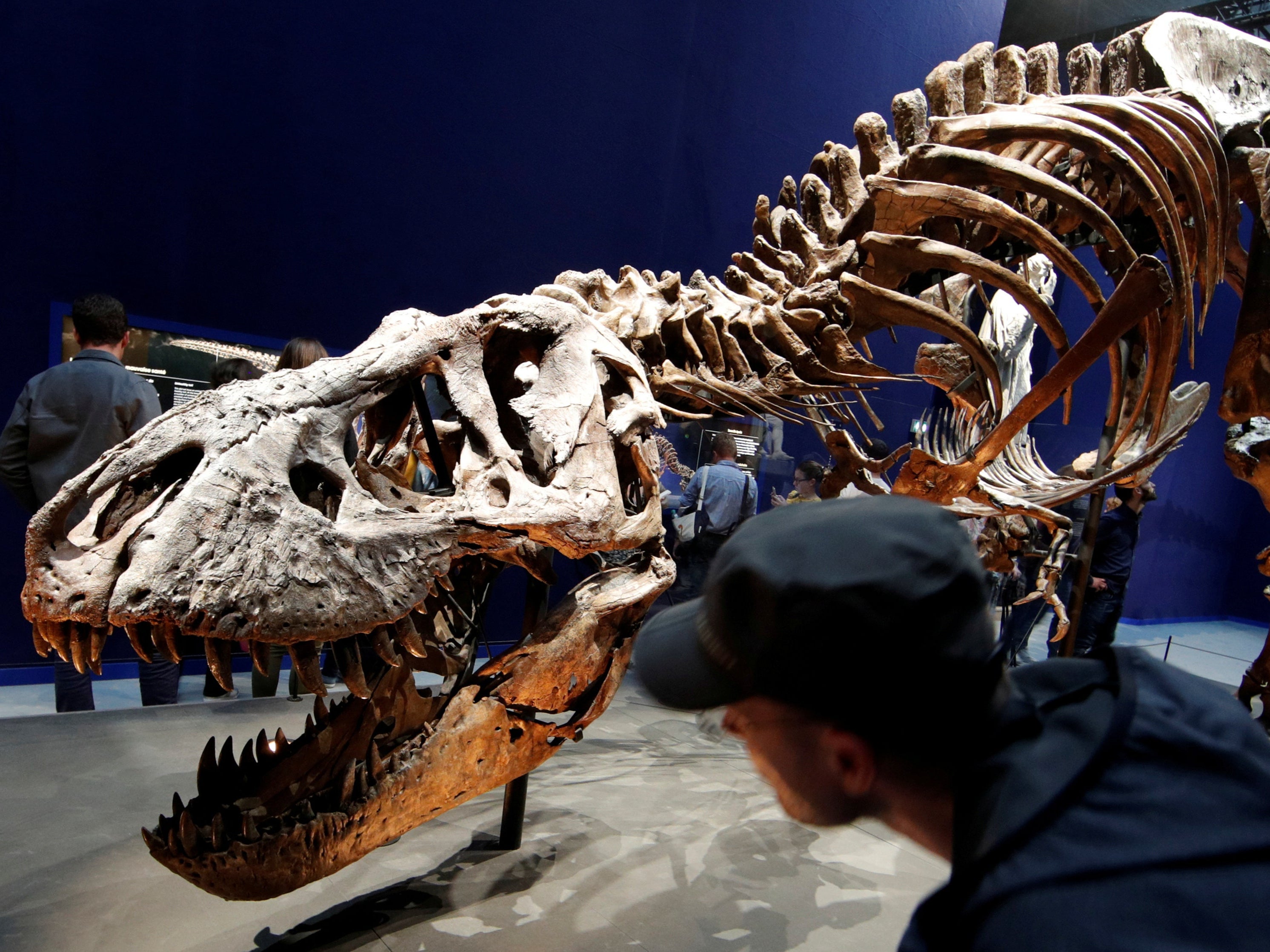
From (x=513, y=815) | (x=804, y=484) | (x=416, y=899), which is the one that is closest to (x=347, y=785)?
(x=416, y=899)

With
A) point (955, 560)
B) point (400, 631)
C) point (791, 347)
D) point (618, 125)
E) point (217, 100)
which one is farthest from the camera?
point (618, 125)

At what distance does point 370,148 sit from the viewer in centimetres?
Answer: 520

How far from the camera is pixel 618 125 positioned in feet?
20.2

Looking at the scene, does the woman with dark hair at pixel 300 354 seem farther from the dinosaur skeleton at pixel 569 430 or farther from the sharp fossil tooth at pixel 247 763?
the sharp fossil tooth at pixel 247 763

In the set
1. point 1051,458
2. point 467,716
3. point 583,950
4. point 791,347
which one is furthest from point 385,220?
point 1051,458

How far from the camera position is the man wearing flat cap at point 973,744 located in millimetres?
750

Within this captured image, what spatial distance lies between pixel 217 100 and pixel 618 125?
2.69m

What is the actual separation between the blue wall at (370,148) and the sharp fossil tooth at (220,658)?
12.3 feet

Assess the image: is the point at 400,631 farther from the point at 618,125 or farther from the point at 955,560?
the point at 618,125

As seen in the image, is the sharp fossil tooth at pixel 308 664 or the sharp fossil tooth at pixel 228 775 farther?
the sharp fossil tooth at pixel 228 775

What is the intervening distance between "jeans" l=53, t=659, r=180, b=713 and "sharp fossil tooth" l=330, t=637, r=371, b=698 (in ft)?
9.27

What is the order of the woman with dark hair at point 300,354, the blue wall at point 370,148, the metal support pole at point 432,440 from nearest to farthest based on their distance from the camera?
1. the metal support pole at point 432,440
2. the woman with dark hair at point 300,354
3. the blue wall at point 370,148

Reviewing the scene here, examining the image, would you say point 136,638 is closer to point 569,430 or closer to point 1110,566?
point 569,430

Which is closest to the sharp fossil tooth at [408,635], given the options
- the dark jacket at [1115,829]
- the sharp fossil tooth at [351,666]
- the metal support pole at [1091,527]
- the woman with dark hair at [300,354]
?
the sharp fossil tooth at [351,666]
